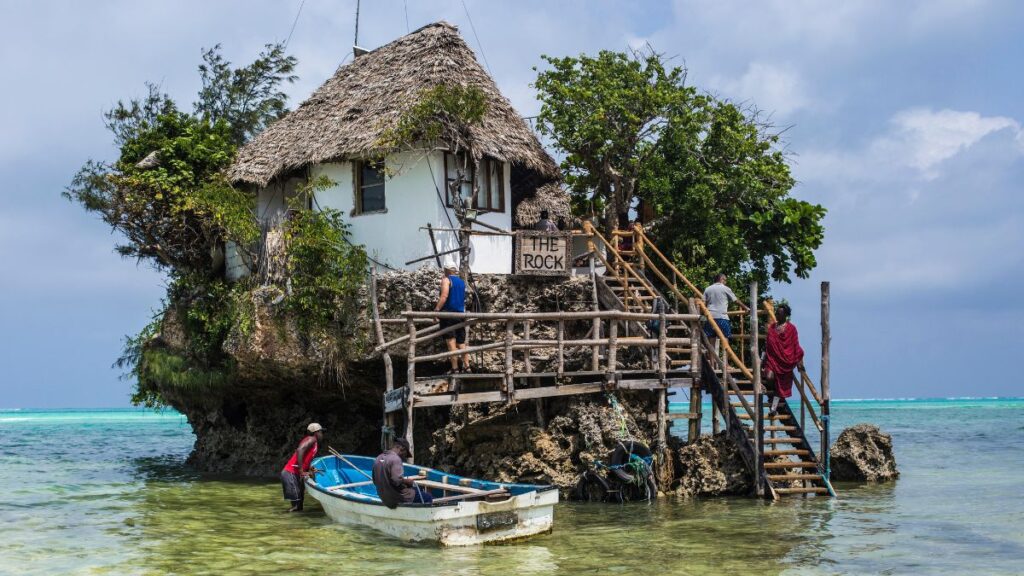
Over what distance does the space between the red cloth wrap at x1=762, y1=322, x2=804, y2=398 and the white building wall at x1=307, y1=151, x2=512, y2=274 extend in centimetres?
569

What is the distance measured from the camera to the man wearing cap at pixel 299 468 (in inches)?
639

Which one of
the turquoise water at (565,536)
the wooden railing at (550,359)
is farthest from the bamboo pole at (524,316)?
the turquoise water at (565,536)

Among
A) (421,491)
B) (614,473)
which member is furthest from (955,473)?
(421,491)

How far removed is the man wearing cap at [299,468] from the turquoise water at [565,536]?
1.11ft

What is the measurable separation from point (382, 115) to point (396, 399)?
21.8ft


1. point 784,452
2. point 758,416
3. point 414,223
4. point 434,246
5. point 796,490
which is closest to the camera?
point 796,490

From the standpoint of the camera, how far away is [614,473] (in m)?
17.2

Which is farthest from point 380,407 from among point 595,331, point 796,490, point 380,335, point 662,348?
point 796,490

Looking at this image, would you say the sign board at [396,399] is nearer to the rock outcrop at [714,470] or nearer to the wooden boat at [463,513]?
A: the wooden boat at [463,513]

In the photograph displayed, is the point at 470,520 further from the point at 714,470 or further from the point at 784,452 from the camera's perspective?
the point at 784,452

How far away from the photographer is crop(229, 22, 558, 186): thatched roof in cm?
2028

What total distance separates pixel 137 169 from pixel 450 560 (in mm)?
14339

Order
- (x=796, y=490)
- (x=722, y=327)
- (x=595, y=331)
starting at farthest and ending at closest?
(x=722, y=327)
(x=595, y=331)
(x=796, y=490)

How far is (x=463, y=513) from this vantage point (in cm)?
1280
